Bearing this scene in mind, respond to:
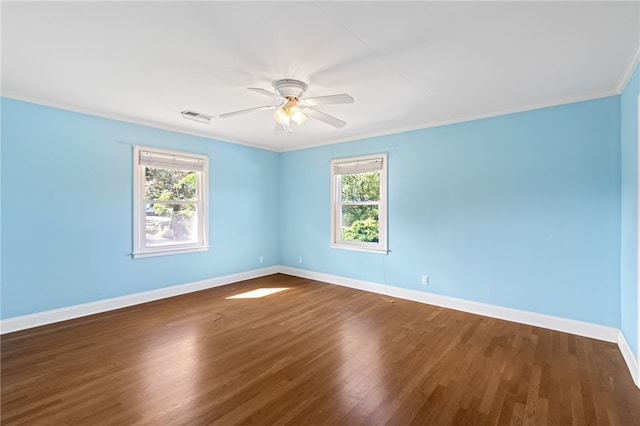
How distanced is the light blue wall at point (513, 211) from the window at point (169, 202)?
2.59m

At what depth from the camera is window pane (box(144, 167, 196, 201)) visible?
4359 mm

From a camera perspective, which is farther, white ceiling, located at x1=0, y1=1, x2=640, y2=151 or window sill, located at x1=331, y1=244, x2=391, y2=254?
window sill, located at x1=331, y1=244, x2=391, y2=254

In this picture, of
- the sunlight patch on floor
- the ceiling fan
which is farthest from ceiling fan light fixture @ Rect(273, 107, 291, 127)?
the sunlight patch on floor

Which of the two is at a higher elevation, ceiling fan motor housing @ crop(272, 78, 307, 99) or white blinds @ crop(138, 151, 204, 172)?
ceiling fan motor housing @ crop(272, 78, 307, 99)

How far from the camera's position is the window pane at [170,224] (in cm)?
439

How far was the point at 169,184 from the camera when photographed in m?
4.57

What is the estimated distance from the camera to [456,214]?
13.3 ft

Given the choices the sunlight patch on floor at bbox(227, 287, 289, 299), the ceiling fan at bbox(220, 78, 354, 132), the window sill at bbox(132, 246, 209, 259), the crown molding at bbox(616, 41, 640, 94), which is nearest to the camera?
the crown molding at bbox(616, 41, 640, 94)

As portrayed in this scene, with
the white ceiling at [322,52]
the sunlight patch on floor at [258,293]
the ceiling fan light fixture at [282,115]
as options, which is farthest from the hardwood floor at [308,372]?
the white ceiling at [322,52]

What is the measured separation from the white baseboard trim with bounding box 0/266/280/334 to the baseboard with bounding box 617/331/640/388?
4986mm

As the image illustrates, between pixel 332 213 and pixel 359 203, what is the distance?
0.55 metres

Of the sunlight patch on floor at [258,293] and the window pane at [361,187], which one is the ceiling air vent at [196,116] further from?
the sunlight patch on floor at [258,293]

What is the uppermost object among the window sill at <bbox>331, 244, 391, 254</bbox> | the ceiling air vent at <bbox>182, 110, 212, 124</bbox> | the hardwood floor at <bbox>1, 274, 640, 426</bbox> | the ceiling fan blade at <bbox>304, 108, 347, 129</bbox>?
the ceiling air vent at <bbox>182, 110, 212, 124</bbox>

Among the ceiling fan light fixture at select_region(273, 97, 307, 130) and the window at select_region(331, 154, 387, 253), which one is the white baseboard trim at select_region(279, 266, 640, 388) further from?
the ceiling fan light fixture at select_region(273, 97, 307, 130)
